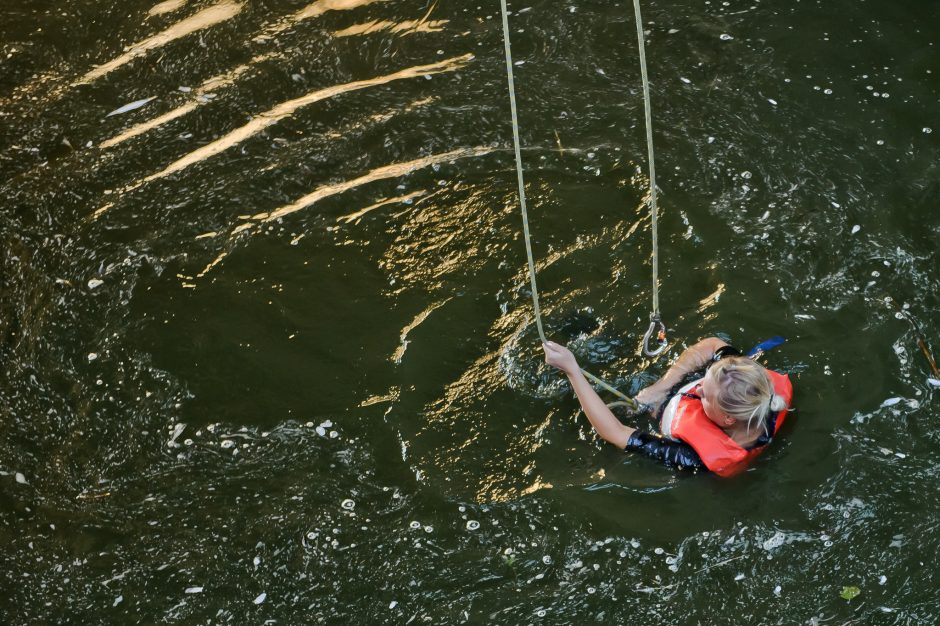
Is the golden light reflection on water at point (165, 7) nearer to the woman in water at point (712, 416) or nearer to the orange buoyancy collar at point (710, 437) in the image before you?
the woman in water at point (712, 416)

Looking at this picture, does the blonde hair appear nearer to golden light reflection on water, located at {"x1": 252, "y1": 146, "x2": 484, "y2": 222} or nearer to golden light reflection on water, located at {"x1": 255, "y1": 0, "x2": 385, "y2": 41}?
golden light reflection on water, located at {"x1": 252, "y1": 146, "x2": 484, "y2": 222}

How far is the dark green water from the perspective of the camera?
4.42 m

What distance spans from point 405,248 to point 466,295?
545 mm

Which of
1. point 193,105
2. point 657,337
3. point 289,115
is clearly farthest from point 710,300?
point 193,105

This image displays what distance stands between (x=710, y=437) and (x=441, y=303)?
5.53ft

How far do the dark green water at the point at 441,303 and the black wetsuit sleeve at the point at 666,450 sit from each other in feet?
0.37

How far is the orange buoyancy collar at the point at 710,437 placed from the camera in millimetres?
4488

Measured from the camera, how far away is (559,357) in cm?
448

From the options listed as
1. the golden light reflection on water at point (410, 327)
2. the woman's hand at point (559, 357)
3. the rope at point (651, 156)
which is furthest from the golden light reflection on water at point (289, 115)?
the woman's hand at point (559, 357)

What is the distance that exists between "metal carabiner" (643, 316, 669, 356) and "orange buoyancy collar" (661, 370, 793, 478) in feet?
1.13

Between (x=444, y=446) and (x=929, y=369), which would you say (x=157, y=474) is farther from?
(x=929, y=369)

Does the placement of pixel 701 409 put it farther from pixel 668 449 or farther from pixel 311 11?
pixel 311 11

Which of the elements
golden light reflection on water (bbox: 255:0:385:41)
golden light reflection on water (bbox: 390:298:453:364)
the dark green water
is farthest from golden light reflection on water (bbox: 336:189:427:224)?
golden light reflection on water (bbox: 255:0:385:41)

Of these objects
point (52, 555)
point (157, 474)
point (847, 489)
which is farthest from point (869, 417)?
point (52, 555)
